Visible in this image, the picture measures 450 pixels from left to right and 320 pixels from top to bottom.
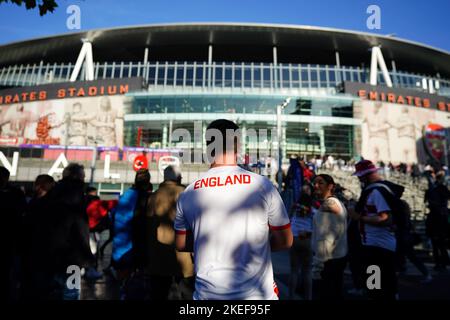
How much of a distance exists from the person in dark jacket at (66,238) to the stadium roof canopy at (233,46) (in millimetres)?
43092

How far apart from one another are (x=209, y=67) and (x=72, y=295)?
43023mm

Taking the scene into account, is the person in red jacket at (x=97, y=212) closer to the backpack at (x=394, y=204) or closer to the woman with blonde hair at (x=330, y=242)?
the woman with blonde hair at (x=330, y=242)

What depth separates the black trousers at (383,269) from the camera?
3516 mm

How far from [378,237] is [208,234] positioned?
9.26 ft

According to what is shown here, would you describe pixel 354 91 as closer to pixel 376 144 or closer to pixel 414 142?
pixel 376 144

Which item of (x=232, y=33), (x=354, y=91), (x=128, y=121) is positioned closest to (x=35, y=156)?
(x=128, y=121)

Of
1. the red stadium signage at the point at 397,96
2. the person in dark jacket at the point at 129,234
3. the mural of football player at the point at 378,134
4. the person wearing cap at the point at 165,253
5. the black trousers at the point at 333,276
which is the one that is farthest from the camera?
the red stadium signage at the point at 397,96

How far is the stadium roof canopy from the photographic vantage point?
42.7 metres

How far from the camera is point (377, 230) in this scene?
12.1 ft

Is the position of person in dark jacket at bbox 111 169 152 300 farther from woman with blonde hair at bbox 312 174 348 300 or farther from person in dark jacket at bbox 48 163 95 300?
woman with blonde hair at bbox 312 174 348 300

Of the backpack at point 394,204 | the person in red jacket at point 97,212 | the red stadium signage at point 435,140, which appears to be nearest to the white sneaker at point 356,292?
the backpack at point 394,204

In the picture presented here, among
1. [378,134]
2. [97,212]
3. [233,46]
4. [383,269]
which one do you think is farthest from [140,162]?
[378,134]

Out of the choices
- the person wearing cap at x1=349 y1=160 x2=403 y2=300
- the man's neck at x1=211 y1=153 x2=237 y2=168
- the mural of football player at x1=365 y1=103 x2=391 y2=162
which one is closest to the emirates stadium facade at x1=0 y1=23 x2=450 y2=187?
the mural of football player at x1=365 y1=103 x2=391 y2=162

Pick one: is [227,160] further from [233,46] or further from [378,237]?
[233,46]
